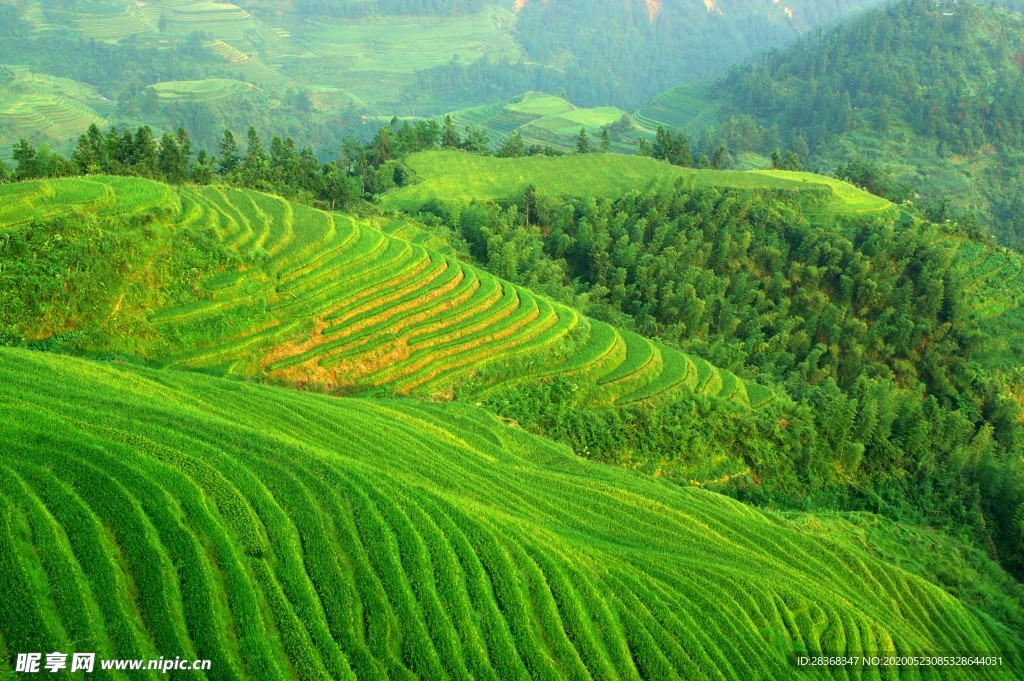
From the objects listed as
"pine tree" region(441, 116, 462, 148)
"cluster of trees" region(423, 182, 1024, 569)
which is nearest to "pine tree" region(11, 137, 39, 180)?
"cluster of trees" region(423, 182, 1024, 569)

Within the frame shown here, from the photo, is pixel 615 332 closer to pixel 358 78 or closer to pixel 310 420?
pixel 310 420

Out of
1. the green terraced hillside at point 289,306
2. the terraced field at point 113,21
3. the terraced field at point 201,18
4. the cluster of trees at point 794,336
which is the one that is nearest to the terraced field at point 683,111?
the cluster of trees at point 794,336

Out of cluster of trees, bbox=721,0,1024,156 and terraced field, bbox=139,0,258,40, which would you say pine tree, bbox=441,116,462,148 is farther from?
terraced field, bbox=139,0,258,40

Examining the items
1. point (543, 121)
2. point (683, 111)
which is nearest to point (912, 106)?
point (683, 111)

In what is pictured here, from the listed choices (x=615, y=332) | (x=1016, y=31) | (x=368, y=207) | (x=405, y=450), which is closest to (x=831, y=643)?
(x=405, y=450)

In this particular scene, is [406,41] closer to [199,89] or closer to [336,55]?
[336,55]
